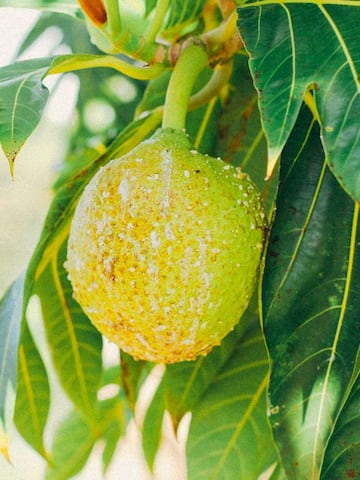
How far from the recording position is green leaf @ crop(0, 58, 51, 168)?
67 cm

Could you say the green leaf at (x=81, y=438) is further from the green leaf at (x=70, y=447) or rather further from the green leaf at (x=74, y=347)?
the green leaf at (x=74, y=347)

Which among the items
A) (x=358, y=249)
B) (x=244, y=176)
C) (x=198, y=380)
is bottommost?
(x=198, y=380)

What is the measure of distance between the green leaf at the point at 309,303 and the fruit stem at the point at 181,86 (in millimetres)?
120

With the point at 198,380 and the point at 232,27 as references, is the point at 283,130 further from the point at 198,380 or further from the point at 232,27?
the point at 198,380

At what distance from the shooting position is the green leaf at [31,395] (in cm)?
109

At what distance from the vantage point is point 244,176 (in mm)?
799

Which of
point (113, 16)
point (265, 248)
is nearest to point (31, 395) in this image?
point (265, 248)

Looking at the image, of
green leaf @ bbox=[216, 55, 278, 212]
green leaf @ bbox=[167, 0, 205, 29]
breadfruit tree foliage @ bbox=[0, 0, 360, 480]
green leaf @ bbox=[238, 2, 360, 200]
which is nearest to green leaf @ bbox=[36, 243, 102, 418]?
breadfruit tree foliage @ bbox=[0, 0, 360, 480]

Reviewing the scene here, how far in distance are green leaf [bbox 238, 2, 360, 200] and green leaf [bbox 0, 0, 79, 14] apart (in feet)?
1.36

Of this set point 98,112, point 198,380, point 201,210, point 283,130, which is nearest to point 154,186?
point 201,210

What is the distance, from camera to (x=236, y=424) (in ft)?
3.73

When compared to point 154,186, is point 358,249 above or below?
below

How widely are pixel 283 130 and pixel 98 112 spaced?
31.0 inches

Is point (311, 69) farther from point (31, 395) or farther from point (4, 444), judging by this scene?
point (31, 395)
